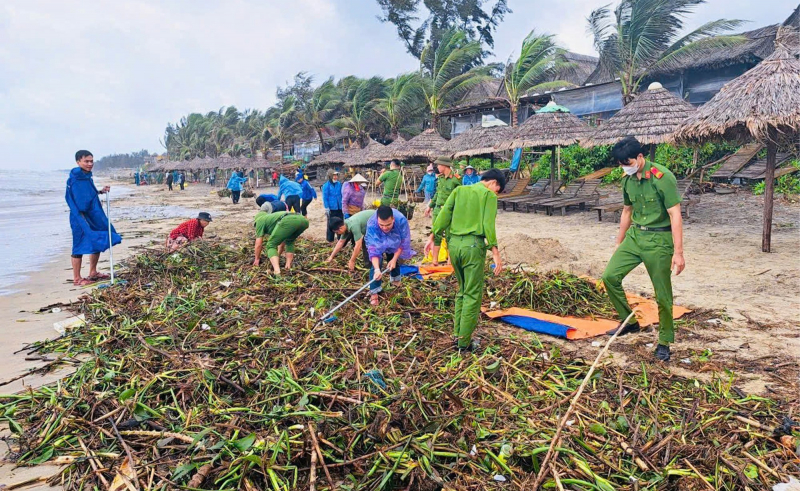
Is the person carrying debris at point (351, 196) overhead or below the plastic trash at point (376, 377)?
overhead

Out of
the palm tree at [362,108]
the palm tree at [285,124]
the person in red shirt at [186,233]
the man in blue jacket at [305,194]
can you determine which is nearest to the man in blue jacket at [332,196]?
the man in blue jacket at [305,194]

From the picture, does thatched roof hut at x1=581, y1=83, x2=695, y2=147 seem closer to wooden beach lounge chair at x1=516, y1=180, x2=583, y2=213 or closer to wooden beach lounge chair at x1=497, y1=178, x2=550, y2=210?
wooden beach lounge chair at x1=516, y1=180, x2=583, y2=213

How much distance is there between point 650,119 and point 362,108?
19.6 metres

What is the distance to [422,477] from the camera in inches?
93.2

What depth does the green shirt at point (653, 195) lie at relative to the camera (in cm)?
373

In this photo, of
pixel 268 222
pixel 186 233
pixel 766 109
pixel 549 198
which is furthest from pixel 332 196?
pixel 549 198

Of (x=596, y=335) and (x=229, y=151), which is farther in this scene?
(x=229, y=151)

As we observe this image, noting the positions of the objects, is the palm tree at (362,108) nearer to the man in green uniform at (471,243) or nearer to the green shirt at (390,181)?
the green shirt at (390,181)

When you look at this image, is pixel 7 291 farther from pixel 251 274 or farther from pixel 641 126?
pixel 641 126

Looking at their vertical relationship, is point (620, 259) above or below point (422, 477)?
above

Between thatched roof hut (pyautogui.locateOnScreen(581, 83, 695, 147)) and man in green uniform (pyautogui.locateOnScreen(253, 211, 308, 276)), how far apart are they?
8091 mm

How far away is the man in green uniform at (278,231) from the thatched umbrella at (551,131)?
9.12 metres

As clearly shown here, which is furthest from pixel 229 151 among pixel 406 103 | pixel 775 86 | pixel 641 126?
pixel 775 86

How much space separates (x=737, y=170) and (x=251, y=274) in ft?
42.8
